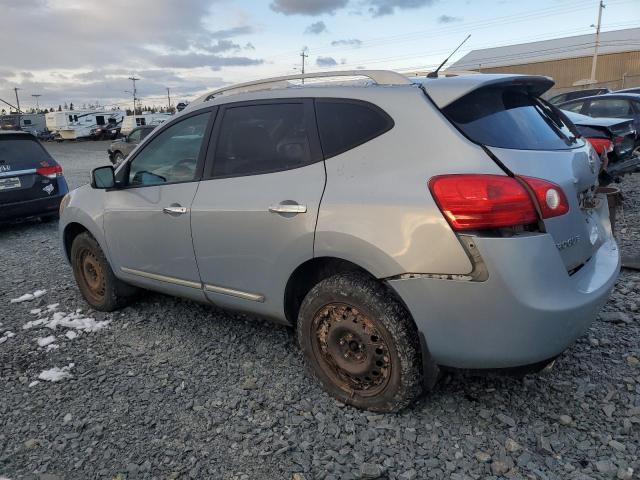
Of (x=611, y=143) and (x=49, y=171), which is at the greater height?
(x=611, y=143)

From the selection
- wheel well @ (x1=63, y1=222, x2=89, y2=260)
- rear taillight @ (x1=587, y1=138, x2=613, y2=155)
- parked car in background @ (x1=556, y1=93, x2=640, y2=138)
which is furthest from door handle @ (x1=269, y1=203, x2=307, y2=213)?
parked car in background @ (x1=556, y1=93, x2=640, y2=138)

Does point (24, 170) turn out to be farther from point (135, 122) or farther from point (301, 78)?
point (135, 122)

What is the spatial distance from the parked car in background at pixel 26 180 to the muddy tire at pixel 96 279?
3862 millimetres

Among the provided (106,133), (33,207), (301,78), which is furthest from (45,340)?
(106,133)

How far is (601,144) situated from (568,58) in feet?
185

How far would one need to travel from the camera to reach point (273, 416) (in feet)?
9.31

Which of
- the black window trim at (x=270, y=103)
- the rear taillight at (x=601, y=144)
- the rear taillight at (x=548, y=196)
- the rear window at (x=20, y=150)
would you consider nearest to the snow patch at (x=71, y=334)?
the black window trim at (x=270, y=103)

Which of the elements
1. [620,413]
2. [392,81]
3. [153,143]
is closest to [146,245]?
[153,143]

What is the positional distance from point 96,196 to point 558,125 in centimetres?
348

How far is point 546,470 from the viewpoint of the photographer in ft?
7.58

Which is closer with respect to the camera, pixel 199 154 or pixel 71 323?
pixel 199 154

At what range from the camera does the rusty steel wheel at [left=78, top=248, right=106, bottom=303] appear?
14.6ft

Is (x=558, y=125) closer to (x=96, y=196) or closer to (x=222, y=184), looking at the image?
(x=222, y=184)

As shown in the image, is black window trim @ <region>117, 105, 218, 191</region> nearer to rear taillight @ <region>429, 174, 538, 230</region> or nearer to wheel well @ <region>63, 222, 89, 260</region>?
wheel well @ <region>63, 222, 89, 260</region>
